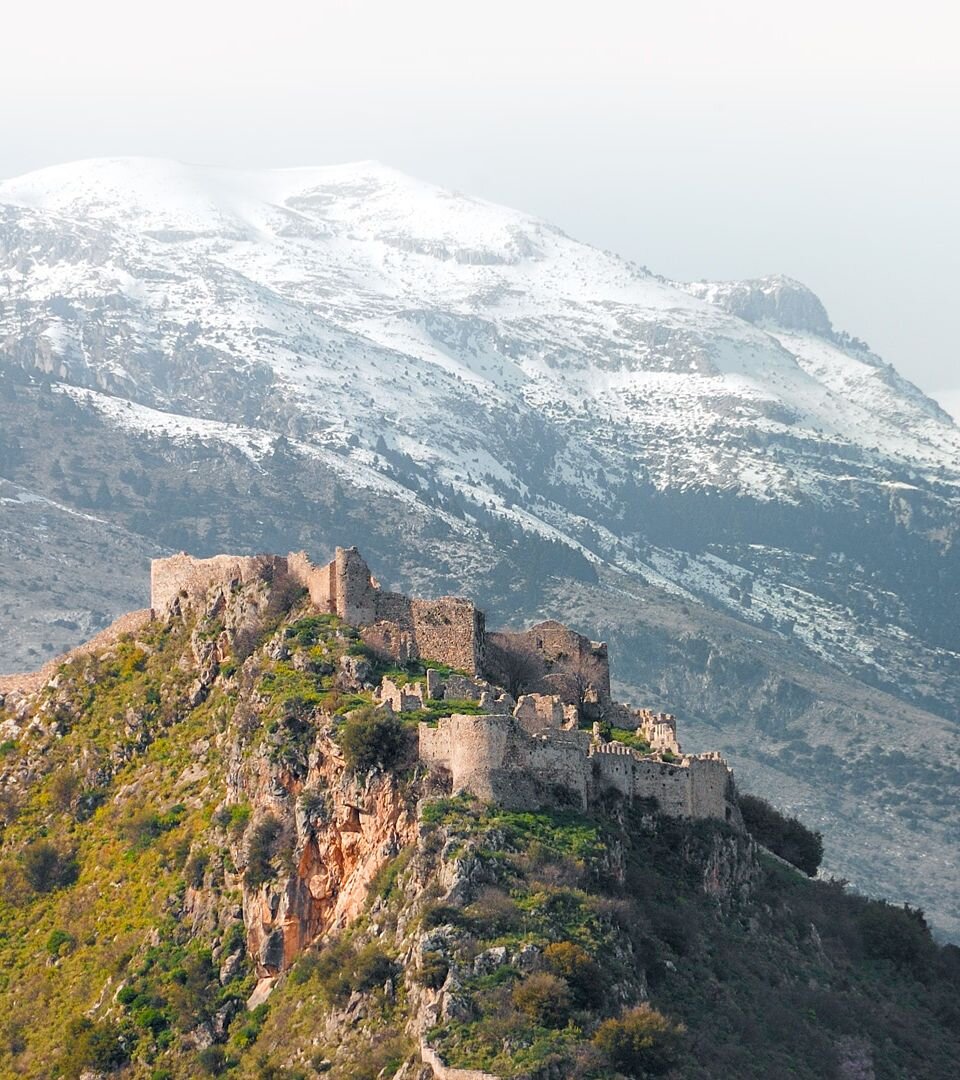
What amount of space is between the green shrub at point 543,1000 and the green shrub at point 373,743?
13.1m

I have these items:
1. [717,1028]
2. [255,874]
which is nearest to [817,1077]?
[717,1028]

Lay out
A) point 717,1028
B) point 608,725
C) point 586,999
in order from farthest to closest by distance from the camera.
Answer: point 608,725
point 717,1028
point 586,999

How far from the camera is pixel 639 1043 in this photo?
3711 inches

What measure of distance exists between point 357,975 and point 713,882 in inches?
804

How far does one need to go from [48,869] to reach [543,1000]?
33.1 m

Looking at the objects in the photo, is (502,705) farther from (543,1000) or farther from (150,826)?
(543,1000)

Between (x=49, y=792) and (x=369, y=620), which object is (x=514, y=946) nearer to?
(x=369, y=620)

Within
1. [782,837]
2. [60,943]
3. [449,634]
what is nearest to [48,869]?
[60,943]

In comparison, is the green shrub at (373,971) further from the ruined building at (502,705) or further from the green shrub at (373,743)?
the green shrub at (373,743)

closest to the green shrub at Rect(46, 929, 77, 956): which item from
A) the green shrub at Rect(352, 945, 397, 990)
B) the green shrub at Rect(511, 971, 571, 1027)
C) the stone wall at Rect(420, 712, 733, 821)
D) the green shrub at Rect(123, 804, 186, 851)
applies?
the green shrub at Rect(123, 804, 186, 851)

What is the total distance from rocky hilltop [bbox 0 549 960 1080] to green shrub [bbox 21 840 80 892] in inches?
4.0

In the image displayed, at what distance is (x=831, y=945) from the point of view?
120688 mm

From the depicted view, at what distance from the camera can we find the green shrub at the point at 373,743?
4171 inches

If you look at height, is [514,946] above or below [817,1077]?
above
